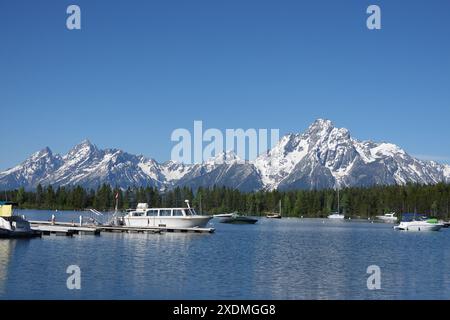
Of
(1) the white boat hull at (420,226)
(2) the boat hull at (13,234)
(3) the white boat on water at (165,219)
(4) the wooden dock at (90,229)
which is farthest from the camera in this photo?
(1) the white boat hull at (420,226)

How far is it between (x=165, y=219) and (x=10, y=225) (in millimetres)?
36454

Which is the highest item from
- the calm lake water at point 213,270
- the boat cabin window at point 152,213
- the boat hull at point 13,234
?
the boat cabin window at point 152,213

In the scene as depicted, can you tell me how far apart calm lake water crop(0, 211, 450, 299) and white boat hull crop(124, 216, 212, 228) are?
93.4 feet

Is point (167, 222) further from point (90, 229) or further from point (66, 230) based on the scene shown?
point (66, 230)

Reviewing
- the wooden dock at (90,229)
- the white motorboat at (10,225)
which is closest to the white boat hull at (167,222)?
the wooden dock at (90,229)

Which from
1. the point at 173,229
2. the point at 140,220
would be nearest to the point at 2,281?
the point at 173,229

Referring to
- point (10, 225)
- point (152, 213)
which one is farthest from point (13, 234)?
point (152, 213)

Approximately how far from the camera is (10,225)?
303 feet

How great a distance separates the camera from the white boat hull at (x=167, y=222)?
121 meters

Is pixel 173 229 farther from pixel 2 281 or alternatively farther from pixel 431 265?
pixel 2 281

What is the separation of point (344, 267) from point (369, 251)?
22.9 metres

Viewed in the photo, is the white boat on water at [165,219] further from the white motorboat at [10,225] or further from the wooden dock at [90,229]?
the white motorboat at [10,225]

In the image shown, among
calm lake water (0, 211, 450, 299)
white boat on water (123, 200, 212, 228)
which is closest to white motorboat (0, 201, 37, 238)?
calm lake water (0, 211, 450, 299)

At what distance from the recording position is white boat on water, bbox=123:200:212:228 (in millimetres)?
121500
